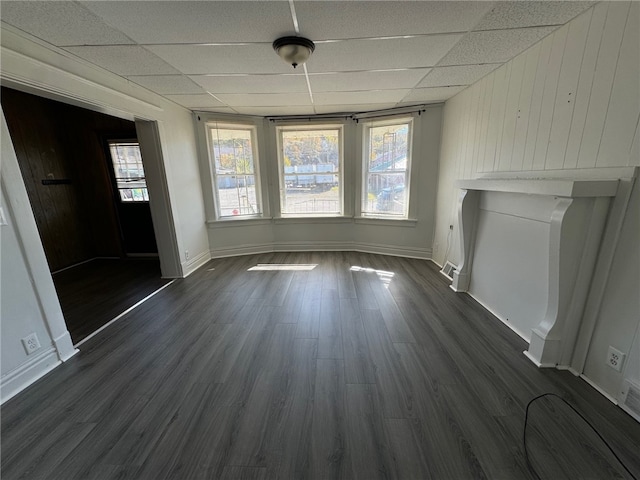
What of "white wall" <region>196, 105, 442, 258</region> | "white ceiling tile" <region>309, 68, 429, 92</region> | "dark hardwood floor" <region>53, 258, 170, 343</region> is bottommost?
"dark hardwood floor" <region>53, 258, 170, 343</region>

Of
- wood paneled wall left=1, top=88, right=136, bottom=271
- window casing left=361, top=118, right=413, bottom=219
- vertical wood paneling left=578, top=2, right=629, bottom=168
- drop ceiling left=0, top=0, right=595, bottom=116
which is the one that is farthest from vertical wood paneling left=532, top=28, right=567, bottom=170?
wood paneled wall left=1, top=88, right=136, bottom=271

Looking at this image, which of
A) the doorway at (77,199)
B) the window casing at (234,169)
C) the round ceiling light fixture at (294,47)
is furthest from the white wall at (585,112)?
the doorway at (77,199)

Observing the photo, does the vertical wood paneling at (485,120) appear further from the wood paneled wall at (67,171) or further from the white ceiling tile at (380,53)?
the wood paneled wall at (67,171)

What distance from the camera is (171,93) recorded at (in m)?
2.97

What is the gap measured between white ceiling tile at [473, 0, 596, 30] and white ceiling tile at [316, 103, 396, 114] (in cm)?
192

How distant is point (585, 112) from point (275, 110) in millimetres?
3404

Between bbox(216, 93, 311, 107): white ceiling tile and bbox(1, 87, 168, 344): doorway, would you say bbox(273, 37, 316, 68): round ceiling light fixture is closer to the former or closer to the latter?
bbox(216, 93, 311, 107): white ceiling tile

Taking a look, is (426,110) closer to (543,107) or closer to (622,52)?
(543,107)

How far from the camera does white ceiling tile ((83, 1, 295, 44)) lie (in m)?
1.46

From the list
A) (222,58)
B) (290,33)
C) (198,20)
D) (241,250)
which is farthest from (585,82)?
(241,250)

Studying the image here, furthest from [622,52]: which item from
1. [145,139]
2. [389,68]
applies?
[145,139]

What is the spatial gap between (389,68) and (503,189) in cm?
151

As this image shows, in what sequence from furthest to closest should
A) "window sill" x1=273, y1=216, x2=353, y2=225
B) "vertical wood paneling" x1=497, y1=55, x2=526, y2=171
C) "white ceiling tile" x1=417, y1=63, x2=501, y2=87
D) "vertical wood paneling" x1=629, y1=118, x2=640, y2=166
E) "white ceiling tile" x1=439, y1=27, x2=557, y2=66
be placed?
"window sill" x1=273, y1=216, x2=353, y2=225
"white ceiling tile" x1=417, y1=63, x2=501, y2=87
"vertical wood paneling" x1=497, y1=55, x2=526, y2=171
"white ceiling tile" x1=439, y1=27, x2=557, y2=66
"vertical wood paneling" x1=629, y1=118, x2=640, y2=166

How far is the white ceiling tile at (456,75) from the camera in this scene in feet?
7.79
